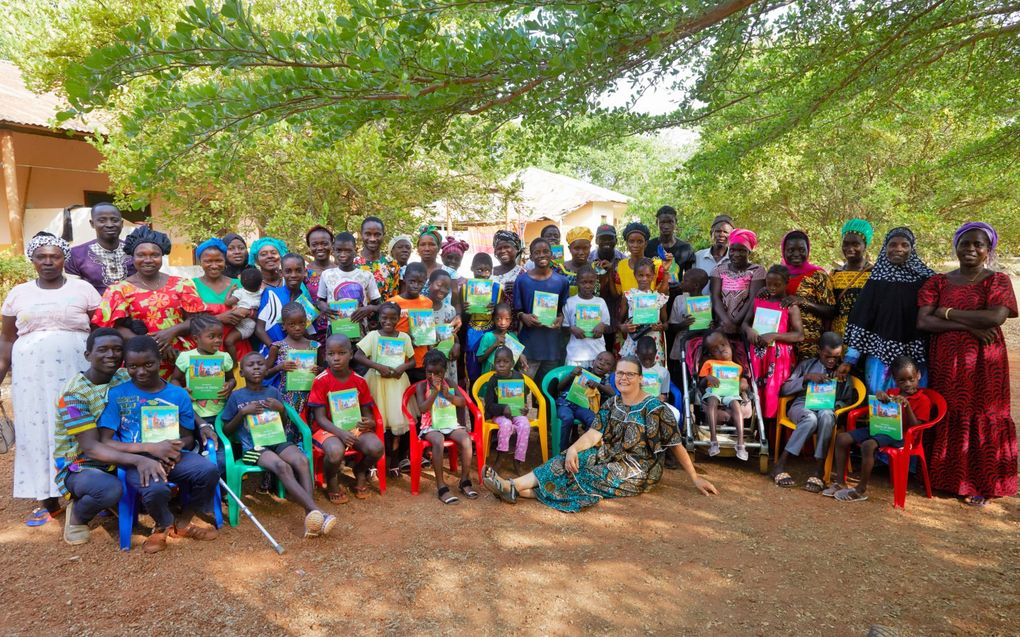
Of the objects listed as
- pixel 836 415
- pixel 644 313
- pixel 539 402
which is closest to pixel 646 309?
pixel 644 313

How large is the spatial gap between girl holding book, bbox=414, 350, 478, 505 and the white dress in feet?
7.78

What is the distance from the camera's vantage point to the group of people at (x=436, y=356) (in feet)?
13.6

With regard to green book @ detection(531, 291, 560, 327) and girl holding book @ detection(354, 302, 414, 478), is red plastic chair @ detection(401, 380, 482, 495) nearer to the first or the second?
girl holding book @ detection(354, 302, 414, 478)

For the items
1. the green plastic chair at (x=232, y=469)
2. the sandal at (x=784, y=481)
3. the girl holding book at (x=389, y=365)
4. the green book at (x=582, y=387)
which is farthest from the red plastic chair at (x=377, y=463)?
the sandal at (x=784, y=481)

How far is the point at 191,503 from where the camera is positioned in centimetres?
423

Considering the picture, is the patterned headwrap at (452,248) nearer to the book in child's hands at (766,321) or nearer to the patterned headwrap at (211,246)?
the patterned headwrap at (211,246)

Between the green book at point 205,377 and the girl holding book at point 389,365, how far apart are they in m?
1.03

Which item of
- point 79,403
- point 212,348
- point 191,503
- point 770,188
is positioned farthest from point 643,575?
point 770,188

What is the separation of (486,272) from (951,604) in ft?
13.3

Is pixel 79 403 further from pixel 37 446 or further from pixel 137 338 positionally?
pixel 37 446

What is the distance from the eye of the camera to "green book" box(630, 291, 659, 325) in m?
5.55

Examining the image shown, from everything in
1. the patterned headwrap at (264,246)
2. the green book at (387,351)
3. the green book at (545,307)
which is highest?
the patterned headwrap at (264,246)

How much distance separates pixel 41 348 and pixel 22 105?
34.4 ft

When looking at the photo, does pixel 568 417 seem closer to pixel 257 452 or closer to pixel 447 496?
pixel 447 496
